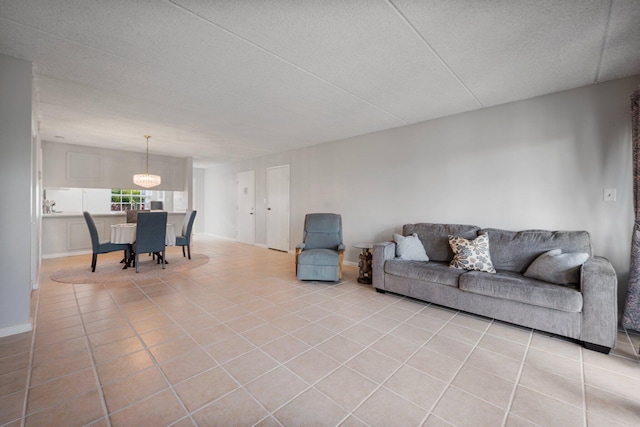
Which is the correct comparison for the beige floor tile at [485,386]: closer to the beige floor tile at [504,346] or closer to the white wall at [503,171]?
the beige floor tile at [504,346]

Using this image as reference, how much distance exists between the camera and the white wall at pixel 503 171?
8.59 feet

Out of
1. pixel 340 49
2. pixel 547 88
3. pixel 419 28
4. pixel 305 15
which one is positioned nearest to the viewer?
pixel 305 15

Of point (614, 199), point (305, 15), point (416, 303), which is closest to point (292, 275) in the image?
point (416, 303)

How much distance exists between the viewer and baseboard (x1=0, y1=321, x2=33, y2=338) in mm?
2215

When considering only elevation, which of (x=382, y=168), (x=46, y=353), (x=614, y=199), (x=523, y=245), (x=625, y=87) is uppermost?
(x=625, y=87)

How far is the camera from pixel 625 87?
2551mm

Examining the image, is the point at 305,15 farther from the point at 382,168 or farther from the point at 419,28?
the point at 382,168

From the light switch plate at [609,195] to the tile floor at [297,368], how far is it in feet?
4.13

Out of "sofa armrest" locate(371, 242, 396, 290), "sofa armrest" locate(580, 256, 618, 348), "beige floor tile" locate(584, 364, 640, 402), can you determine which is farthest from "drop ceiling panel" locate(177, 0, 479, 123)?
"beige floor tile" locate(584, 364, 640, 402)

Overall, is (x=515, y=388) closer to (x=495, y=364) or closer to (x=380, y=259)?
(x=495, y=364)

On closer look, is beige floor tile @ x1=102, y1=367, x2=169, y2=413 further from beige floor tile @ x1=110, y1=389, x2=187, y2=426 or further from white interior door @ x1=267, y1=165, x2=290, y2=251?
→ white interior door @ x1=267, y1=165, x2=290, y2=251

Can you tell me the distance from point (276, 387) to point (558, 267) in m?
2.60

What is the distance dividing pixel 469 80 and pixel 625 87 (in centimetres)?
146

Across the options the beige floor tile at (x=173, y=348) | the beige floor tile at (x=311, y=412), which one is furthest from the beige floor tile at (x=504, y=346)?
the beige floor tile at (x=173, y=348)
